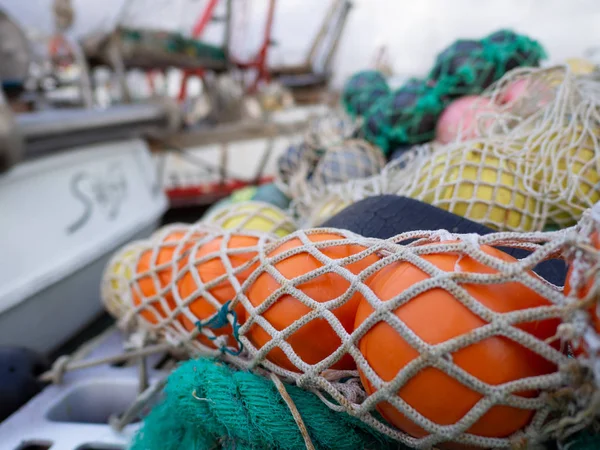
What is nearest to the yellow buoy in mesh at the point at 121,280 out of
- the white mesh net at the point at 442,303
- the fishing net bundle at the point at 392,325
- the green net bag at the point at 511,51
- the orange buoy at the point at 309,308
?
the white mesh net at the point at 442,303

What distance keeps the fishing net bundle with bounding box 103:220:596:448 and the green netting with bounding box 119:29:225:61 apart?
3761mm

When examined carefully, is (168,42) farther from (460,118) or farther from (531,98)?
(531,98)

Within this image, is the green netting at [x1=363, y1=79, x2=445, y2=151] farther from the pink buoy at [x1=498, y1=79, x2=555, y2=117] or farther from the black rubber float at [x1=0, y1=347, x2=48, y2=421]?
the black rubber float at [x1=0, y1=347, x2=48, y2=421]

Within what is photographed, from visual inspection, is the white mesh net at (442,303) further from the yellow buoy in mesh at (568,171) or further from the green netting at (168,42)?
the green netting at (168,42)

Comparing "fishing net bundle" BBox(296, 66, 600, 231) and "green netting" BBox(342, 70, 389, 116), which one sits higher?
"green netting" BBox(342, 70, 389, 116)

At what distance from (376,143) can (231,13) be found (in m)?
4.73

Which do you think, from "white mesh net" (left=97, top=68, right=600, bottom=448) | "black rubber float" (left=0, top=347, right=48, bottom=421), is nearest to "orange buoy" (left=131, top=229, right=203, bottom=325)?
"white mesh net" (left=97, top=68, right=600, bottom=448)

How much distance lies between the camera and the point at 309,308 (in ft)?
1.65

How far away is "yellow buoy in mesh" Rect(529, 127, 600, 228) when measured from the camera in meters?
0.74

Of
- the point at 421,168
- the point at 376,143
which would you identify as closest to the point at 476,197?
the point at 421,168

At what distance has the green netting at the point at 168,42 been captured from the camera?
3689mm

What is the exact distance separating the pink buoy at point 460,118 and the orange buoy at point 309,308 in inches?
24.2

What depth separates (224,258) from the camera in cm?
67

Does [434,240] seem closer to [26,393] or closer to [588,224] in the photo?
[588,224]
